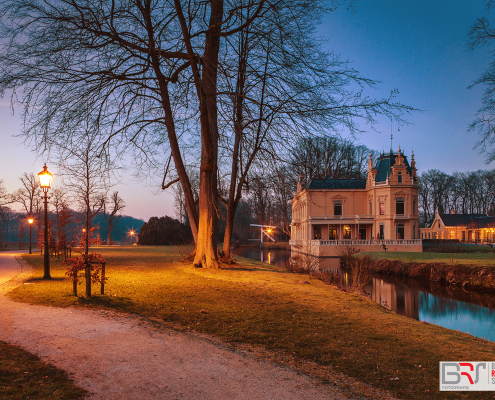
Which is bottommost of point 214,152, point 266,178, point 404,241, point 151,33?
point 404,241

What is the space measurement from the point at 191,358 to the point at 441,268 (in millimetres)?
17159

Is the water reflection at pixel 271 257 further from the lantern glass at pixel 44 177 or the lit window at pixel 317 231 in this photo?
the lantern glass at pixel 44 177

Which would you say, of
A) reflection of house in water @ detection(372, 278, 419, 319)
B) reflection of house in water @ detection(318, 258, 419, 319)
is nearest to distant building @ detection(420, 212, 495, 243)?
reflection of house in water @ detection(318, 258, 419, 319)

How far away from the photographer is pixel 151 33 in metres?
8.91

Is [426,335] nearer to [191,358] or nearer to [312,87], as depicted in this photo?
[191,358]

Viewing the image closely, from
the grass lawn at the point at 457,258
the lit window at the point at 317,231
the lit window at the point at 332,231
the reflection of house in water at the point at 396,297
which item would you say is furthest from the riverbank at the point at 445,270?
the lit window at the point at 317,231

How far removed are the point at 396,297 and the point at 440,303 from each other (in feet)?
5.35

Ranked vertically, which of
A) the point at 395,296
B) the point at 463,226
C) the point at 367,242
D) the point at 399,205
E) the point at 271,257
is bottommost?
the point at 271,257

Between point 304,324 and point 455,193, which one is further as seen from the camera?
point 455,193

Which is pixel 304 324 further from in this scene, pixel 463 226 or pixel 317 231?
pixel 463 226

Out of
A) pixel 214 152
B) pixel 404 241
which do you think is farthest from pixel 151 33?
pixel 404 241

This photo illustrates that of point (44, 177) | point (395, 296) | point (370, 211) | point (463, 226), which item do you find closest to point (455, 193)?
point (463, 226)

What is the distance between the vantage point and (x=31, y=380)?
11.1 ft
